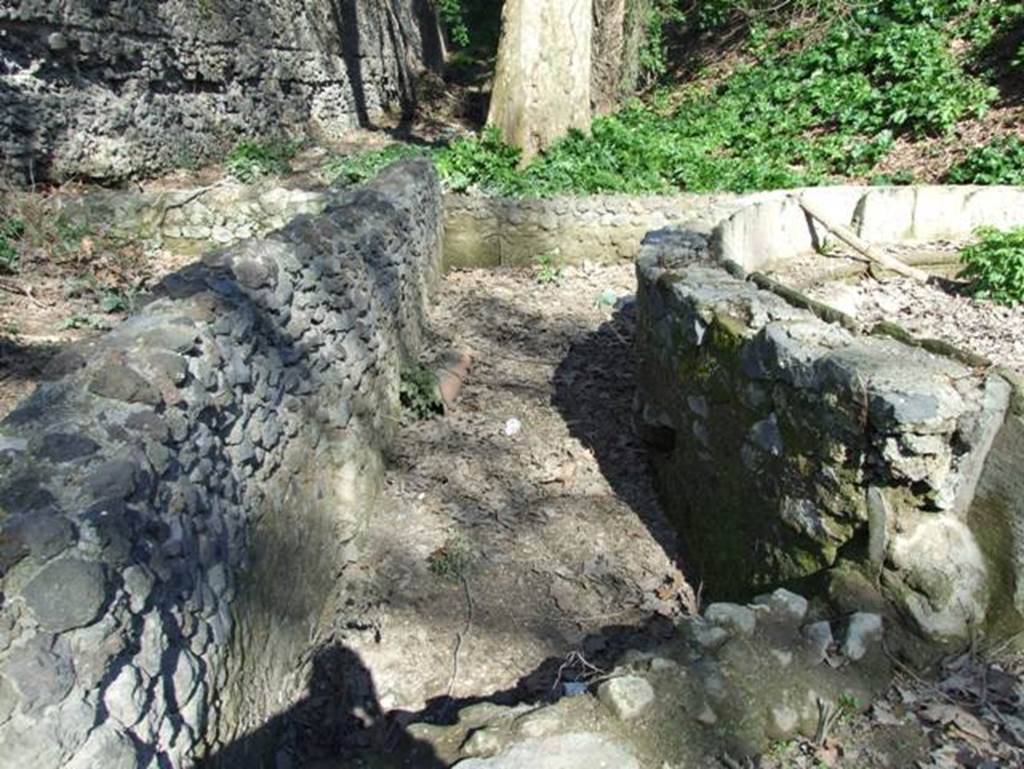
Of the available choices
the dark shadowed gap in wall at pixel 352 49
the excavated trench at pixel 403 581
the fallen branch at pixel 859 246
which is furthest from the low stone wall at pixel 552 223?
the dark shadowed gap in wall at pixel 352 49

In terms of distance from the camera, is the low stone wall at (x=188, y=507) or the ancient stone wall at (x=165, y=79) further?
the ancient stone wall at (x=165, y=79)

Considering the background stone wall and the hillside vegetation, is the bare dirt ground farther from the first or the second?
the hillside vegetation

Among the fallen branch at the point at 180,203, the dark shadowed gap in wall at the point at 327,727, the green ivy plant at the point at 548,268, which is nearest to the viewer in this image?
the dark shadowed gap in wall at the point at 327,727

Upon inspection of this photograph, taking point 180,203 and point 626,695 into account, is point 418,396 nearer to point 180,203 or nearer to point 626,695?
point 626,695

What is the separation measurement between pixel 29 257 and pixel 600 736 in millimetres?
6066

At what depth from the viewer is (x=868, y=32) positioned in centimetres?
1234

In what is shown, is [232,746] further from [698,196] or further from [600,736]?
[698,196]

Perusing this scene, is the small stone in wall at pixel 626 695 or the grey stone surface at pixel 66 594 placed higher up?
the grey stone surface at pixel 66 594

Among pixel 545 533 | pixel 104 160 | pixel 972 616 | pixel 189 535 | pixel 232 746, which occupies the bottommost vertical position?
pixel 545 533

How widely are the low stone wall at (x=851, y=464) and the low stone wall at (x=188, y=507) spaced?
74.1 inches

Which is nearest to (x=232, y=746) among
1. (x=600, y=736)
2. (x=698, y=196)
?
(x=600, y=736)

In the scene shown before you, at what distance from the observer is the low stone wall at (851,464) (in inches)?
97.2

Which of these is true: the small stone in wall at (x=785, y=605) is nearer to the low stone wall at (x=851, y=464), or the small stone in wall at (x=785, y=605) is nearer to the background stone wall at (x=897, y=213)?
the low stone wall at (x=851, y=464)

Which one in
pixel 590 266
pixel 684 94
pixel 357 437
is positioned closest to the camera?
pixel 357 437
